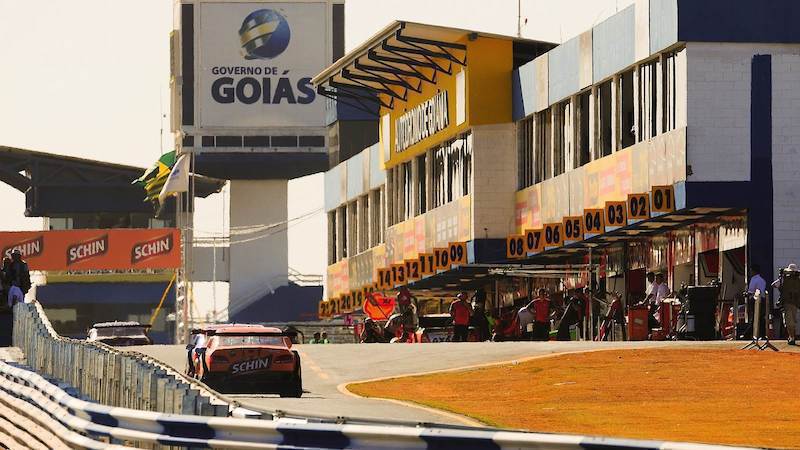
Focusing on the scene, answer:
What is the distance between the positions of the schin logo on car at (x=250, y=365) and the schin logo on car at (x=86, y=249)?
95.5 m

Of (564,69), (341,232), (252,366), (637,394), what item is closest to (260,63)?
(341,232)

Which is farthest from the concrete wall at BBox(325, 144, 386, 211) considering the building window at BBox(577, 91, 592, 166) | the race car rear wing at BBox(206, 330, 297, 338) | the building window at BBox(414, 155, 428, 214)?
the race car rear wing at BBox(206, 330, 297, 338)

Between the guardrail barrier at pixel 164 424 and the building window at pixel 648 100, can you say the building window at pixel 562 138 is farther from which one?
the guardrail barrier at pixel 164 424

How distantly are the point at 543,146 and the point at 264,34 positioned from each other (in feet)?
Answer: 255

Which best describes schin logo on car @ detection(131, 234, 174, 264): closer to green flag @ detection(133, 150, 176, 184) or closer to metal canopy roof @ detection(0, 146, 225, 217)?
metal canopy roof @ detection(0, 146, 225, 217)

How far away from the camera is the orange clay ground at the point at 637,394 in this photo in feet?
87.3

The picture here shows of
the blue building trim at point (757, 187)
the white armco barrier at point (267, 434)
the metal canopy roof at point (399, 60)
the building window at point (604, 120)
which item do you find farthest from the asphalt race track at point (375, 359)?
the metal canopy roof at point (399, 60)

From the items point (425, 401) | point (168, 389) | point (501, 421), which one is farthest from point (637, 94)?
point (168, 389)

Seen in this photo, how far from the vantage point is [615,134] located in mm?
55531

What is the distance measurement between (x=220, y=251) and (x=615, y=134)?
86.9 m

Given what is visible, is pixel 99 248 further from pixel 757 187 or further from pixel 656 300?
pixel 757 187

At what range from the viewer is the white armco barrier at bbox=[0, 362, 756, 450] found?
37.6 ft

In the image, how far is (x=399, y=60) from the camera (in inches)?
2751

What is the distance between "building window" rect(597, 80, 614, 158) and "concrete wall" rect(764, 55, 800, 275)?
22.6ft
